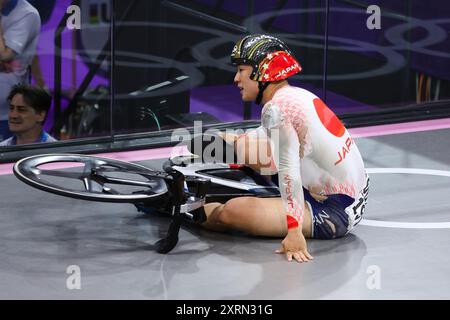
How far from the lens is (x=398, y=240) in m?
6.04

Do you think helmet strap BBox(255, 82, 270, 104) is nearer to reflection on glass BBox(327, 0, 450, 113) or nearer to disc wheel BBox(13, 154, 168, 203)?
disc wheel BBox(13, 154, 168, 203)

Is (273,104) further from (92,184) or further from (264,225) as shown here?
(92,184)

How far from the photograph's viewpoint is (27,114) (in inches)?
303

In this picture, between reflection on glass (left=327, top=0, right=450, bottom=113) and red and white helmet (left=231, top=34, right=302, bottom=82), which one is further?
reflection on glass (left=327, top=0, right=450, bottom=113)

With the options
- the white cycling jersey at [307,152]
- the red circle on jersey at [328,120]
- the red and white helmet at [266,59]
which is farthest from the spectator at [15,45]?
the red circle on jersey at [328,120]

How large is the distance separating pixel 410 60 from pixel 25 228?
4193mm

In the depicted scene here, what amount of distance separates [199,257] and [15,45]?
2661 millimetres

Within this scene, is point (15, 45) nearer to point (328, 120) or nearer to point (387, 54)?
point (328, 120)

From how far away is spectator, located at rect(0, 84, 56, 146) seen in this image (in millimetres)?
7609

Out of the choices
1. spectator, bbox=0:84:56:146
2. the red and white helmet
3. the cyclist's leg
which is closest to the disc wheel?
the cyclist's leg

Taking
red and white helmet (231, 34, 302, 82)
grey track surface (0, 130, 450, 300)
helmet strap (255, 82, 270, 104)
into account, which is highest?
red and white helmet (231, 34, 302, 82)

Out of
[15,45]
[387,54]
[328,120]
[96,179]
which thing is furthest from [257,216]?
[387,54]

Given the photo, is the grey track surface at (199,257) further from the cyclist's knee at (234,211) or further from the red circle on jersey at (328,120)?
the red circle on jersey at (328,120)

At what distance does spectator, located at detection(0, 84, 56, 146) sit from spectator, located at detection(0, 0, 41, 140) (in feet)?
0.14
